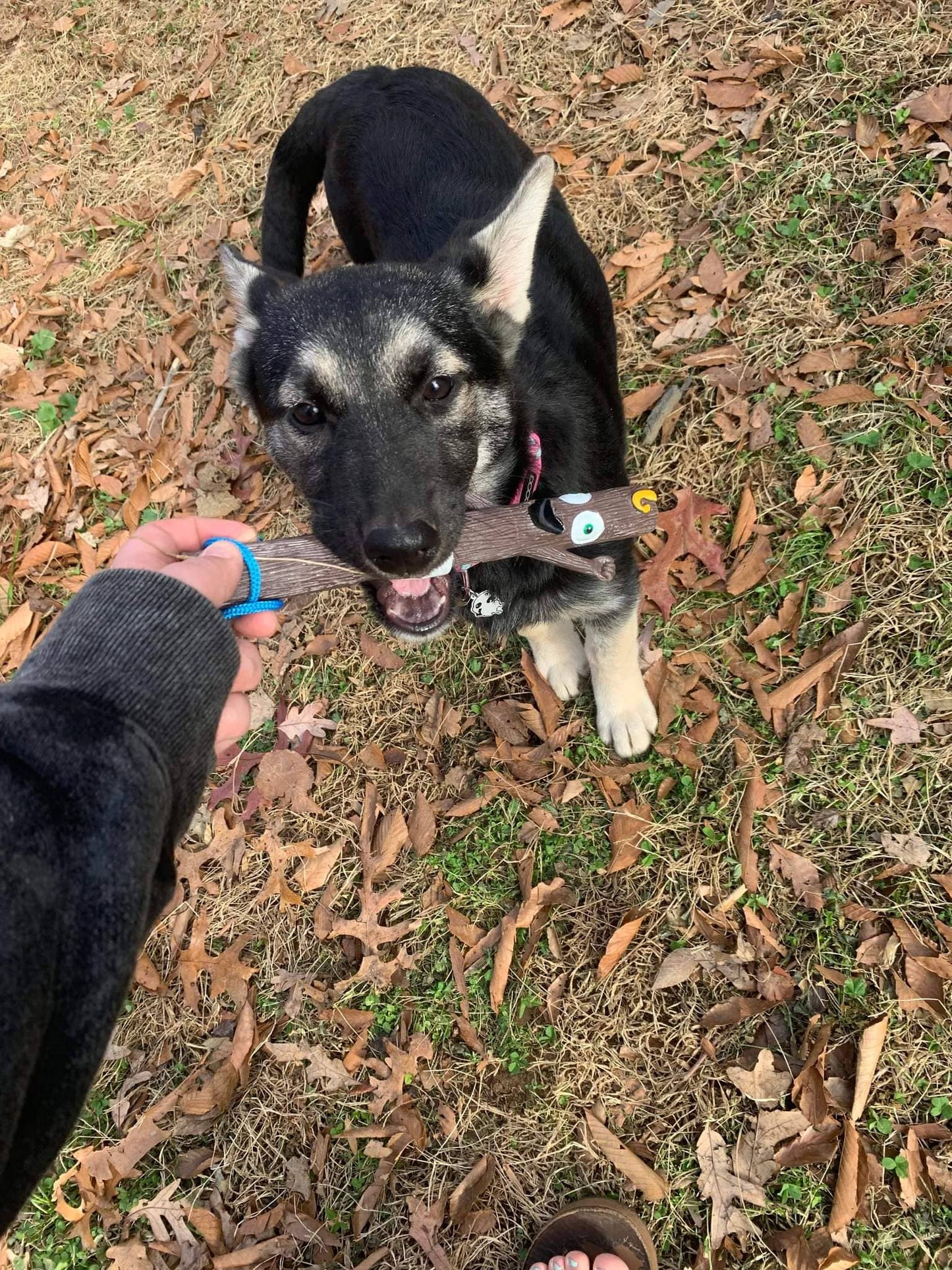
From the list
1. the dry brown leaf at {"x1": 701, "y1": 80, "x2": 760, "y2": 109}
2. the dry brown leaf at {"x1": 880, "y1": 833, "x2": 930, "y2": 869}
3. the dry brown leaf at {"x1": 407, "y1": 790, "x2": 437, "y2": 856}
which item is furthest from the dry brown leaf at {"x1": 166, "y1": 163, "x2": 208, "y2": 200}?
the dry brown leaf at {"x1": 880, "y1": 833, "x2": 930, "y2": 869}

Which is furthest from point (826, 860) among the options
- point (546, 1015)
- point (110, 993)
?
point (110, 993)

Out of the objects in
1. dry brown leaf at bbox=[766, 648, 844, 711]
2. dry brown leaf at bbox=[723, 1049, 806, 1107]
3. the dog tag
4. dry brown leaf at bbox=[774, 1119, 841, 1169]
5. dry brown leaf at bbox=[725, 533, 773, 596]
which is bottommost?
dry brown leaf at bbox=[774, 1119, 841, 1169]

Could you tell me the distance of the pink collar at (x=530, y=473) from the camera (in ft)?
9.21

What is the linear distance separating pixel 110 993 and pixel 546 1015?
2098 millimetres

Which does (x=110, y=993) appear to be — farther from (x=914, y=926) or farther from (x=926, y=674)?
(x=926, y=674)

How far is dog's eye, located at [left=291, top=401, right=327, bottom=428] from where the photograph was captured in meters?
2.65

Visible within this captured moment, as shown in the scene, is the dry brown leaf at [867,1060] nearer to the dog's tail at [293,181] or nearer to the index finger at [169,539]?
the index finger at [169,539]

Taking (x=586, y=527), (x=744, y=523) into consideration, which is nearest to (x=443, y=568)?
(x=586, y=527)

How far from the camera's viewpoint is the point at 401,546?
2219 mm

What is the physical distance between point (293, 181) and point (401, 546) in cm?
275

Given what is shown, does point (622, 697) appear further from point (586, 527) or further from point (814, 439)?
point (814, 439)

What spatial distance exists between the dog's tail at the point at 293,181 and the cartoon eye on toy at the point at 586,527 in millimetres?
2327

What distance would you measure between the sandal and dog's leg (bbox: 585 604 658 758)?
1.61 meters

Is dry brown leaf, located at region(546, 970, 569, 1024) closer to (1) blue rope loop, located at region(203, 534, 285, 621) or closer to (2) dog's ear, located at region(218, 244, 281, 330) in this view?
(1) blue rope loop, located at region(203, 534, 285, 621)
